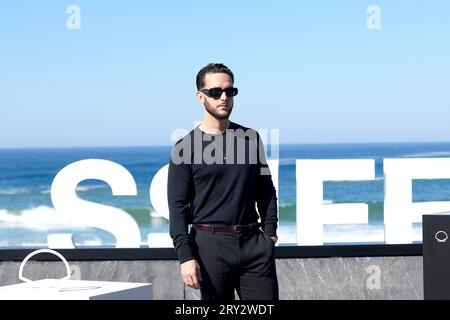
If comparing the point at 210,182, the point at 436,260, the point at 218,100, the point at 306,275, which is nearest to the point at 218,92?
the point at 218,100

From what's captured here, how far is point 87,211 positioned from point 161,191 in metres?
0.70

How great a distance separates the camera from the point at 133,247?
8133 millimetres

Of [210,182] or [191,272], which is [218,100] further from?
[191,272]

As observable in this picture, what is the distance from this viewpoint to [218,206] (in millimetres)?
4625

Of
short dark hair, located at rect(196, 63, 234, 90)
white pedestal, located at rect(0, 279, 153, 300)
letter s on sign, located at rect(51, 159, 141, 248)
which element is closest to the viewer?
white pedestal, located at rect(0, 279, 153, 300)

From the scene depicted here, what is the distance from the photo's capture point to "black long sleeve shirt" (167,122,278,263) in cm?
461

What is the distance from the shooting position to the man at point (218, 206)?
15.1ft

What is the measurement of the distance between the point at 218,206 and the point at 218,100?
19.7 inches

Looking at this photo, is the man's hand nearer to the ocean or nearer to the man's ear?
Result: the man's ear

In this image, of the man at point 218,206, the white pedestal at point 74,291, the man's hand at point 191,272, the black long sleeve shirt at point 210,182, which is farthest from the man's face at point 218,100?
the white pedestal at point 74,291

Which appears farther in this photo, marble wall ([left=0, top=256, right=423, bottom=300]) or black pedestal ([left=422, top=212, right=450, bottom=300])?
marble wall ([left=0, top=256, right=423, bottom=300])

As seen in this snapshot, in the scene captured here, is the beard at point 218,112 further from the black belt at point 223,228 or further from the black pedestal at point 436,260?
the black pedestal at point 436,260

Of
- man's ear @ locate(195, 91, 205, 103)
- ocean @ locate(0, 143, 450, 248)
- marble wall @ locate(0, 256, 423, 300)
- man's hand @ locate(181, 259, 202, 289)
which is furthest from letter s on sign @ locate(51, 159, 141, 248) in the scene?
ocean @ locate(0, 143, 450, 248)
